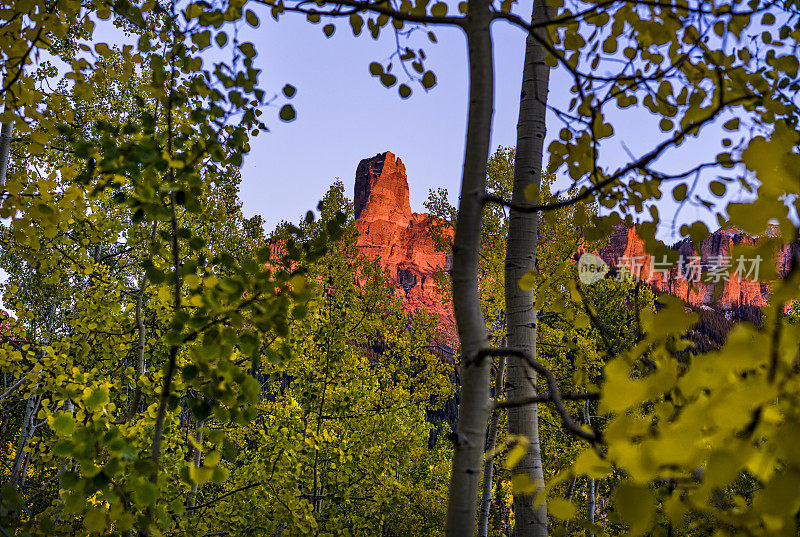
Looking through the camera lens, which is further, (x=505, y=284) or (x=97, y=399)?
(x=505, y=284)

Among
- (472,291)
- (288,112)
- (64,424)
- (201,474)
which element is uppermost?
(288,112)

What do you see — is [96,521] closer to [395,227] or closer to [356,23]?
[356,23]

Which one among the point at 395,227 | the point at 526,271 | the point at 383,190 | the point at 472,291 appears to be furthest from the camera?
the point at 383,190

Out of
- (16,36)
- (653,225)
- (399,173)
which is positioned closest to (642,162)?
(653,225)

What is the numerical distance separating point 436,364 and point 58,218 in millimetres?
8546

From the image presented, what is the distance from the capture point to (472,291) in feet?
3.47

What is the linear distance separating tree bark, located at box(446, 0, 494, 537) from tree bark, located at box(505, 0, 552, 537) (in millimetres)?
623

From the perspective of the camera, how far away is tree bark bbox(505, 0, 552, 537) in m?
1.69

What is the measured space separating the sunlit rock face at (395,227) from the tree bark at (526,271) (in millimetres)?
77715

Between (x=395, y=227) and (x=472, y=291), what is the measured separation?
278ft

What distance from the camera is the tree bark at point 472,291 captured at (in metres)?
0.95

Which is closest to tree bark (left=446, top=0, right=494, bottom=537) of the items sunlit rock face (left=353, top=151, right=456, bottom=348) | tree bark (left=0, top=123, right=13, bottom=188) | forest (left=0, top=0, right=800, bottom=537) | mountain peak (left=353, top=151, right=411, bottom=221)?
forest (left=0, top=0, right=800, bottom=537)

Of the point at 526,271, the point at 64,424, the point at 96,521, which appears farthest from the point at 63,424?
the point at 526,271

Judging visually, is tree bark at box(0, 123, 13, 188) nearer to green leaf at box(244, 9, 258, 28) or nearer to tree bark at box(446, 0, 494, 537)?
green leaf at box(244, 9, 258, 28)
